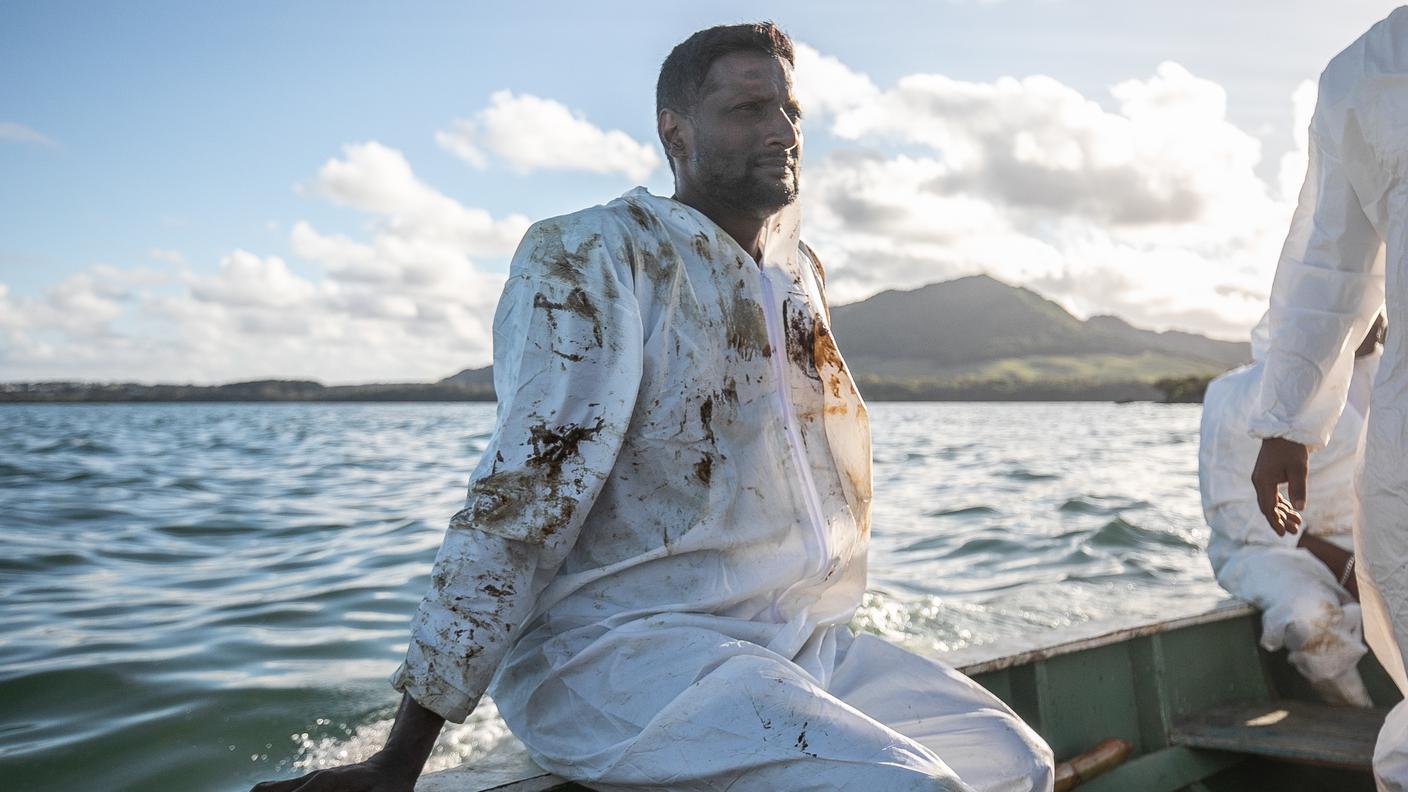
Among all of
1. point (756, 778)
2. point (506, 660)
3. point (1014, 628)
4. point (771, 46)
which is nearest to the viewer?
point (756, 778)

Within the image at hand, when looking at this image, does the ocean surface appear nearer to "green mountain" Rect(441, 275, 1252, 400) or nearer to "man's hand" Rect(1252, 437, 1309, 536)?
"man's hand" Rect(1252, 437, 1309, 536)

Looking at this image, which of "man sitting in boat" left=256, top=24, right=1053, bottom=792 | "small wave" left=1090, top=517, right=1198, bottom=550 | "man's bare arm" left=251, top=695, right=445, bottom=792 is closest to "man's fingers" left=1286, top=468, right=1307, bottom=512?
"man sitting in boat" left=256, top=24, right=1053, bottom=792

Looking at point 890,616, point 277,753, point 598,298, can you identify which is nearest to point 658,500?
point 598,298

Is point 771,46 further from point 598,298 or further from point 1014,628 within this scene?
point 1014,628

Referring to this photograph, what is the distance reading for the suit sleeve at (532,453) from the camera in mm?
1709

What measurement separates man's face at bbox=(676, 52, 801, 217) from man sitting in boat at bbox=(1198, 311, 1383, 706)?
105 inches

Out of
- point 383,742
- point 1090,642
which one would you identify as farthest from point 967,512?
point 1090,642

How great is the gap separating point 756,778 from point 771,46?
1.46m

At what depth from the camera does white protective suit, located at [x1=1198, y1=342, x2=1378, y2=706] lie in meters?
3.93

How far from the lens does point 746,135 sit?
217cm

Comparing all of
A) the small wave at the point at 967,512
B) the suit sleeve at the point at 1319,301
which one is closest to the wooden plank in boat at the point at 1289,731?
the suit sleeve at the point at 1319,301

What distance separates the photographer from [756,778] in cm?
165

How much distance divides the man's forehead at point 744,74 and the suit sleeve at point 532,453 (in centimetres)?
47

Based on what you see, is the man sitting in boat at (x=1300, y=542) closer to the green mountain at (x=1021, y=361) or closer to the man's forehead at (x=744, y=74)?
the man's forehead at (x=744, y=74)
